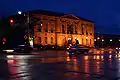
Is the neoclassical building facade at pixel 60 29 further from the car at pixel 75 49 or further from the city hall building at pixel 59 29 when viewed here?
the car at pixel 75 49

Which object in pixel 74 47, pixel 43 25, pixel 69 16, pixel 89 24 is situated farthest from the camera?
pixel 89 24

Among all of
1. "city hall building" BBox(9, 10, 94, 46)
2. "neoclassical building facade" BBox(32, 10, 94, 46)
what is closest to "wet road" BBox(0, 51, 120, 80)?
"city hall building" BBox(9, 10, 94, 46)

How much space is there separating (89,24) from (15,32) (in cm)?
4881

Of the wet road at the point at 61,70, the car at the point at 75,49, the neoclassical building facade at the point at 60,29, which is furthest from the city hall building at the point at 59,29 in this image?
the wet road at the point at 61,70

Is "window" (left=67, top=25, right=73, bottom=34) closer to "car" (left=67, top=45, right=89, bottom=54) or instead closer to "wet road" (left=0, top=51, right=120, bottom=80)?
"car" (left=67, top=45, right=89, bottom=54)

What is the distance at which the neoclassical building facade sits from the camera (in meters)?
89.9

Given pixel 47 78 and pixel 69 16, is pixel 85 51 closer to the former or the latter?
pixel 47 78

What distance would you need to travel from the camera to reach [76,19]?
340 ft

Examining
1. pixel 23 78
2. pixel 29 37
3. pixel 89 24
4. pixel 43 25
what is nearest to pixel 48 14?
pixel 43 25

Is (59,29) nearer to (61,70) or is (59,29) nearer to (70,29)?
(70,29)

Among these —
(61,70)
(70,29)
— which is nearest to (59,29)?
(70,29)

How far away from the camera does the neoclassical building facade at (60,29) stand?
89875 mm

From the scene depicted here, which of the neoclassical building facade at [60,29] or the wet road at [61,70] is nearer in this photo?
the wet road at [61,70]

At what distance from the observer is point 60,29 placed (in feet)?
321
